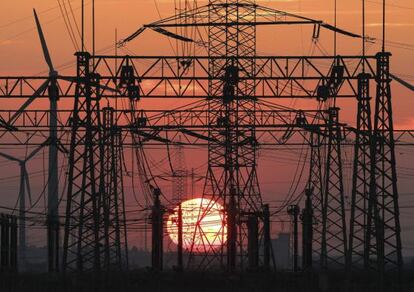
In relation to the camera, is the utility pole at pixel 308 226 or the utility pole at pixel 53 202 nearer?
the utility pole at pixel 53 202

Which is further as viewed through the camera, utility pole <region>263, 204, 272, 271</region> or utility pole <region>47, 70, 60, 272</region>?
utility pole <region>263, 204, 272, 271</region>

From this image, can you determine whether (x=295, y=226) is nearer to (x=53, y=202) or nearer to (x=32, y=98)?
(x=53, y=202)

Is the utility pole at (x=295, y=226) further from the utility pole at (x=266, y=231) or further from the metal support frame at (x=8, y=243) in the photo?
the metal support frame at (x=8, y=243)

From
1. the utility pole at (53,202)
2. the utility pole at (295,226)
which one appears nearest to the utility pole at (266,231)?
the utility pole at (295,226)

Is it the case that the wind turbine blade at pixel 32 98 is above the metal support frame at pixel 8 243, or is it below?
above

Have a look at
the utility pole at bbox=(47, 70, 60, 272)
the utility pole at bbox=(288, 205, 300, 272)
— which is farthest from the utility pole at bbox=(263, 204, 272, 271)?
the utility pole at bbox=(47, 70, 60, 272)

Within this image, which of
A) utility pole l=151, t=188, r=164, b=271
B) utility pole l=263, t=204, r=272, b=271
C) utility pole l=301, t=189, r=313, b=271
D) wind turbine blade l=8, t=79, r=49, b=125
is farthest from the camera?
utility pole l=263, t=204, r=272, b=271

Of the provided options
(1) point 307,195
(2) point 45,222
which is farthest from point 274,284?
(2) point 45,222

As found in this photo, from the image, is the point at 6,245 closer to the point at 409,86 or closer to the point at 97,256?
the point at 97,256

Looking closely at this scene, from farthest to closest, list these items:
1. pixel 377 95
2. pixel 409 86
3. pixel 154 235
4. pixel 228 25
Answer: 1. pixel 154 235
2. pixel 228 25
3. pixel 409 86
4. pixel 377 95

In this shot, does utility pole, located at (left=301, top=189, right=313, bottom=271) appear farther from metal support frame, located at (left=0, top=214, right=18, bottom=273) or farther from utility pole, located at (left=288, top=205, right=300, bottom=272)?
metal support frame, located at (left=0, top=214, right=18, bottom=273)

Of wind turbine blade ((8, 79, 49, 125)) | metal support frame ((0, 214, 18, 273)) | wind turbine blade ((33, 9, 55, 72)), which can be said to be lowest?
metal support frame ((0, 214, 18, 273))
